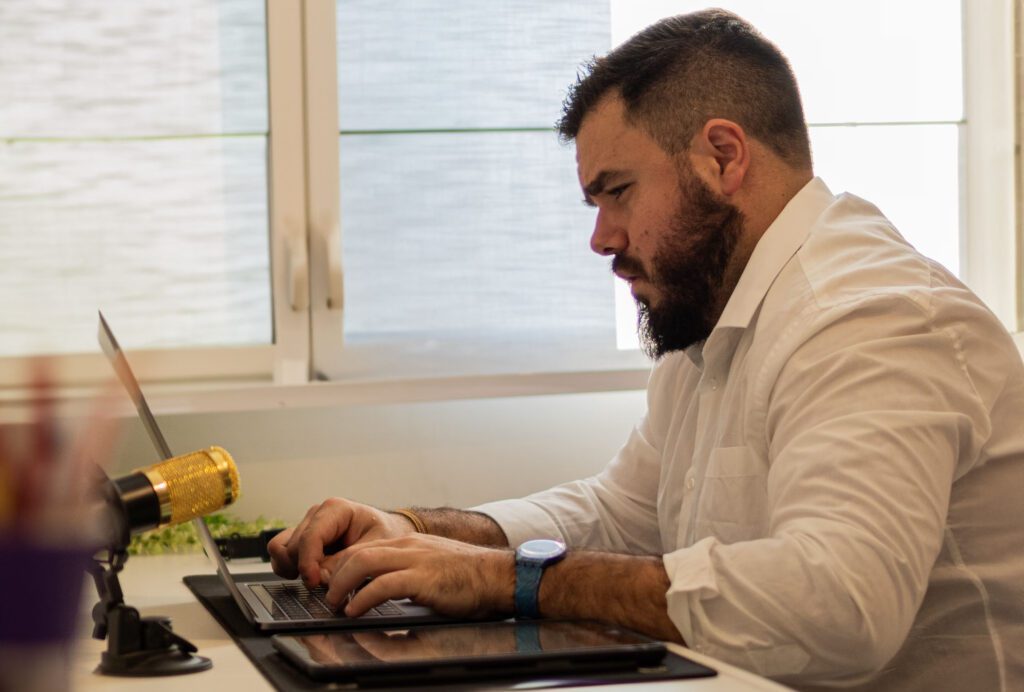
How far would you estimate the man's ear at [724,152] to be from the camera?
1.64 meters

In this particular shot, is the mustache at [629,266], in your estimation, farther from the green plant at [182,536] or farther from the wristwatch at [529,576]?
the green plant at [182,536]

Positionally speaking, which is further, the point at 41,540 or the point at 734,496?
the point at 734,496

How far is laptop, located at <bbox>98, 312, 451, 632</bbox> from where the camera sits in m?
1.25

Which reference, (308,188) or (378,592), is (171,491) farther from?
(308,188)

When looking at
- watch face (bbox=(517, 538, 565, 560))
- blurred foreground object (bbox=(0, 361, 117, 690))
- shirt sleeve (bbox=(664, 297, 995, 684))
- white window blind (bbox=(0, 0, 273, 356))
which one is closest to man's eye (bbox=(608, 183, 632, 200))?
shirt sleeve (bbox=(664, 297, 995, 684))

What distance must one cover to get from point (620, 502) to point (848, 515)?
28.5 inches

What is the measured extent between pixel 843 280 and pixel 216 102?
1.25 meters

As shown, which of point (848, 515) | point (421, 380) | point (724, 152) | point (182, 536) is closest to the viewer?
point (848, 515)

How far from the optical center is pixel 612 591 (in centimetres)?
128

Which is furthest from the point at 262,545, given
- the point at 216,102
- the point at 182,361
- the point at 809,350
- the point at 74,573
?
the point at 74,573

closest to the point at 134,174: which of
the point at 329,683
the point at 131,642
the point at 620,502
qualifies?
the point at 620,502

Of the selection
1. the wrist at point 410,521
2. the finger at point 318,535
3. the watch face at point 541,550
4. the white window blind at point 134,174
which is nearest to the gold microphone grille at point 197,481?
the watch face at point 541,550

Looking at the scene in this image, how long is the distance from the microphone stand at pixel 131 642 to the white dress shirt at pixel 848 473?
1.50 ft

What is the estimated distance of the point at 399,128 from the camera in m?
2.31
